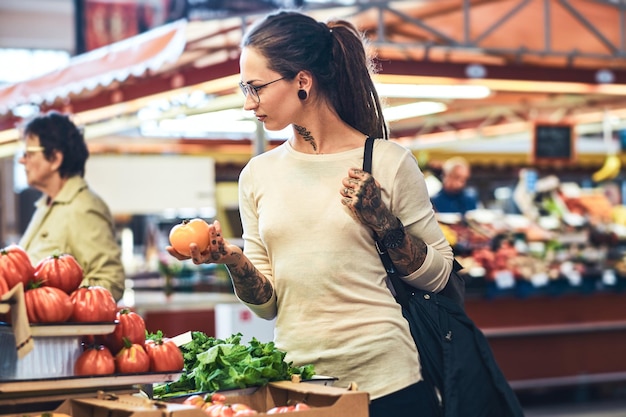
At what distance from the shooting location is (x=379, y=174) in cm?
267

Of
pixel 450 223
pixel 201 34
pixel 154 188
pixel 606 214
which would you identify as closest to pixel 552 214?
pixel 606 214

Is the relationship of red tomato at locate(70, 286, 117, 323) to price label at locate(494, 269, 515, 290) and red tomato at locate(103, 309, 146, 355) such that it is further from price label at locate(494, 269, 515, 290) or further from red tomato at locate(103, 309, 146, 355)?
price label at locate(494, 269, 515, 290)

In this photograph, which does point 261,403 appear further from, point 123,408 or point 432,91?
point 432,91

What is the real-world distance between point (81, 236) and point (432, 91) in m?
4.29

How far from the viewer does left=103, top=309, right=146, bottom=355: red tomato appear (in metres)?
2.41

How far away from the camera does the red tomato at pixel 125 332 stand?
Result: 7.89 ft

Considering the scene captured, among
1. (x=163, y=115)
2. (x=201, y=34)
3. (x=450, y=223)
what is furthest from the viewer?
(x=450, y=223)

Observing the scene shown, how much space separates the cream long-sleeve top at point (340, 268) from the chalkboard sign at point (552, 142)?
299 inches

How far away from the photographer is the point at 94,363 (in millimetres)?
2277

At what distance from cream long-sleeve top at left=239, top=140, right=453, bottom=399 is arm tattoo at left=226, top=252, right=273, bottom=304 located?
1.2 inches

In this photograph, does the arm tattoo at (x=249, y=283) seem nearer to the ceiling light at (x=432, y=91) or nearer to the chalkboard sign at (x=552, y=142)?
the ceiling light at (x=432, y=91)

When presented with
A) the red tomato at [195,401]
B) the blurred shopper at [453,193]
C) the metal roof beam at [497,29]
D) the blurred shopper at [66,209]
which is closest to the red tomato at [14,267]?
the red tomato at [195,401]

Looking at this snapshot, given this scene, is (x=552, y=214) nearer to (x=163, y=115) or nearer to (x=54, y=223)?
(x=163, y=115)

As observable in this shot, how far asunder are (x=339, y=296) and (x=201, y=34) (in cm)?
387
